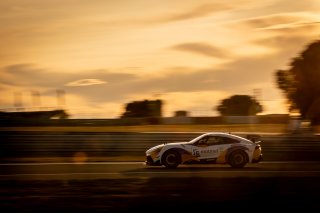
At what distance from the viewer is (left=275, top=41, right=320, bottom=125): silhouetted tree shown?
62.2 meters

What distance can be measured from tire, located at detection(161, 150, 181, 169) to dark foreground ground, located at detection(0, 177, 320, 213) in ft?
12.8

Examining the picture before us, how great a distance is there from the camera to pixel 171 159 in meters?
21.8

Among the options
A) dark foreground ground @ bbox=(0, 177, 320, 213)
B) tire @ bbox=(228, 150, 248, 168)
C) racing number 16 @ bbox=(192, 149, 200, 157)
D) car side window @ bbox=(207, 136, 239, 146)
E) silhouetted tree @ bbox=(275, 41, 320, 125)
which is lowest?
dark foreground ground @ bbox=(0, 177, 320, 213)

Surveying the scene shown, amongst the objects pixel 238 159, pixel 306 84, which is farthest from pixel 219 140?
pixel 306 84

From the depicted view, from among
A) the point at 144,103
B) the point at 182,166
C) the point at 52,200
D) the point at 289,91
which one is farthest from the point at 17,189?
the point at 144,103

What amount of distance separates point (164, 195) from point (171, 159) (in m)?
8.00

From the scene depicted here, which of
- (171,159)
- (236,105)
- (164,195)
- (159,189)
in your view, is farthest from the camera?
(236,105)

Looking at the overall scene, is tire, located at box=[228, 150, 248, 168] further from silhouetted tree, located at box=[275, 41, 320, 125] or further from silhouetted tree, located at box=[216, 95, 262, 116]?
silhouetted tree, located at box=[216, 95, 262, 116]

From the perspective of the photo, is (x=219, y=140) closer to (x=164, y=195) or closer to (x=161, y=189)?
(x=161, y=189)

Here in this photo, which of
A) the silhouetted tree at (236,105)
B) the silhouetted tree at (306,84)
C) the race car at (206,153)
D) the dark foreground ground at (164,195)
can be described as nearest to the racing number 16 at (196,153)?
the race car at (206,153)

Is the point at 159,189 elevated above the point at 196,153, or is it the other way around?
the point at 196,153

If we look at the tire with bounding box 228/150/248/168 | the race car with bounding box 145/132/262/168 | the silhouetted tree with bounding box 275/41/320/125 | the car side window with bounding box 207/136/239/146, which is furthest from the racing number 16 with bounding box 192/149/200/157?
the silhouetted tree with bounding box 275/41/320/125

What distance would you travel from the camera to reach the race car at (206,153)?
71.6 feet

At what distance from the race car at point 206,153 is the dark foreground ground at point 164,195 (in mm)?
Result: 3940
